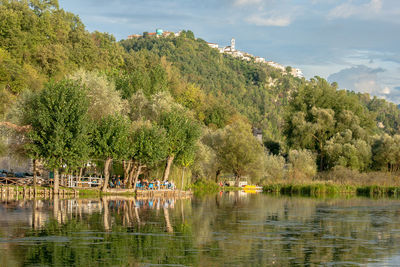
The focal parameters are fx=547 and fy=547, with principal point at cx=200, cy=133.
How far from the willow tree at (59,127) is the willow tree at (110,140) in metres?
A: 2.29

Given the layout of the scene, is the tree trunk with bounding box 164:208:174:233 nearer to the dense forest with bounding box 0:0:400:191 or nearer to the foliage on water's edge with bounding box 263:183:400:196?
the dense forest with bounding box 0:0:400:191

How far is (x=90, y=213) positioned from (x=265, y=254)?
18178 mm

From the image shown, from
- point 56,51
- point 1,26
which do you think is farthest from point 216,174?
point 1,26

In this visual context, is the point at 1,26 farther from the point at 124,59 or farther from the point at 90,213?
the point at 90,213

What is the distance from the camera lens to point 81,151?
179ft

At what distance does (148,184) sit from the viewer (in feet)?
217

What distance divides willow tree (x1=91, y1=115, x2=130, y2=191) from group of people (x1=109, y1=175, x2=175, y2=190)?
504cm

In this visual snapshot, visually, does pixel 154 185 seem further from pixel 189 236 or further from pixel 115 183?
pixel 189 236

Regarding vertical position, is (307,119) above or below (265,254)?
above

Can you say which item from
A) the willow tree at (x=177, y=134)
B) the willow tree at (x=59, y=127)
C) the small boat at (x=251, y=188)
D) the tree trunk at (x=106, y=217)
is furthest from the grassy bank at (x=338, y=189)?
the tree trunk at (x=106, y=217)

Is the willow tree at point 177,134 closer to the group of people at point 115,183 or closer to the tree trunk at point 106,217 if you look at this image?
the group of people at point 115,183

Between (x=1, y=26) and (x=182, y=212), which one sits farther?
(x=1, y=26)

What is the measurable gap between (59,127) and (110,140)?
6.48 metres

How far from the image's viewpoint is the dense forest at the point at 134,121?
5491cm
